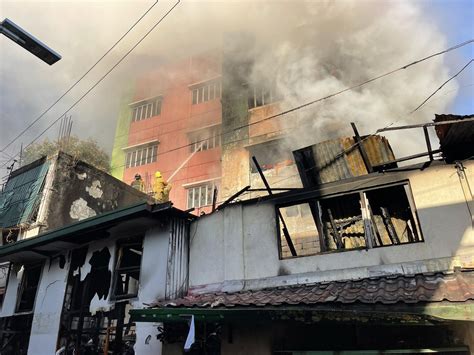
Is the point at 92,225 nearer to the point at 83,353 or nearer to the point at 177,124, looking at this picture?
the point at 83,353

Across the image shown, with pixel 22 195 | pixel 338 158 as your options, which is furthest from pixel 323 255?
pixel 22 195

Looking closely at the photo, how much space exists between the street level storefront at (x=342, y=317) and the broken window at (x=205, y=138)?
17620mm

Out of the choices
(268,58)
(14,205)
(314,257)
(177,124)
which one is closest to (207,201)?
(177,124)

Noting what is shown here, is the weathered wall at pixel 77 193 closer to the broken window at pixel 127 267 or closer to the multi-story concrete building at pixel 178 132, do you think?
the broken window at pixel 127 267

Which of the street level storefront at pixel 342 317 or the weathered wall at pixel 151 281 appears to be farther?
the weathered wall at pixel 151 281

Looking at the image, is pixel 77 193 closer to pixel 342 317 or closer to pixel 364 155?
pixel 364 155

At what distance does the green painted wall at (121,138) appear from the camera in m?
27.9

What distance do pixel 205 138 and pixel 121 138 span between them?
7.92m

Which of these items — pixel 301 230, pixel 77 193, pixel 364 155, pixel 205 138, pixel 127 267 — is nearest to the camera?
pixel 364 155

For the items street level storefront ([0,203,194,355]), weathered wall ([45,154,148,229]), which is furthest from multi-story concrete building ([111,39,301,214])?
street level storefront ([0,203,194,355])

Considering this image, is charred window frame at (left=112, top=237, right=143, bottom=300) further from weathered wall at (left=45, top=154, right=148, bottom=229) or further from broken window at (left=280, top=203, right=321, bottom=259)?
broken window at (left=280, top=203, right=321, bottom=259)

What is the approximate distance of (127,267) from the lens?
9594 millimetres

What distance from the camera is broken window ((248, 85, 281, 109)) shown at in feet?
71.0

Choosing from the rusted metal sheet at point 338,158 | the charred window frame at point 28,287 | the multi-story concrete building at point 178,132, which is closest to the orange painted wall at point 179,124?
the multi-story concrete building at point 178,132
